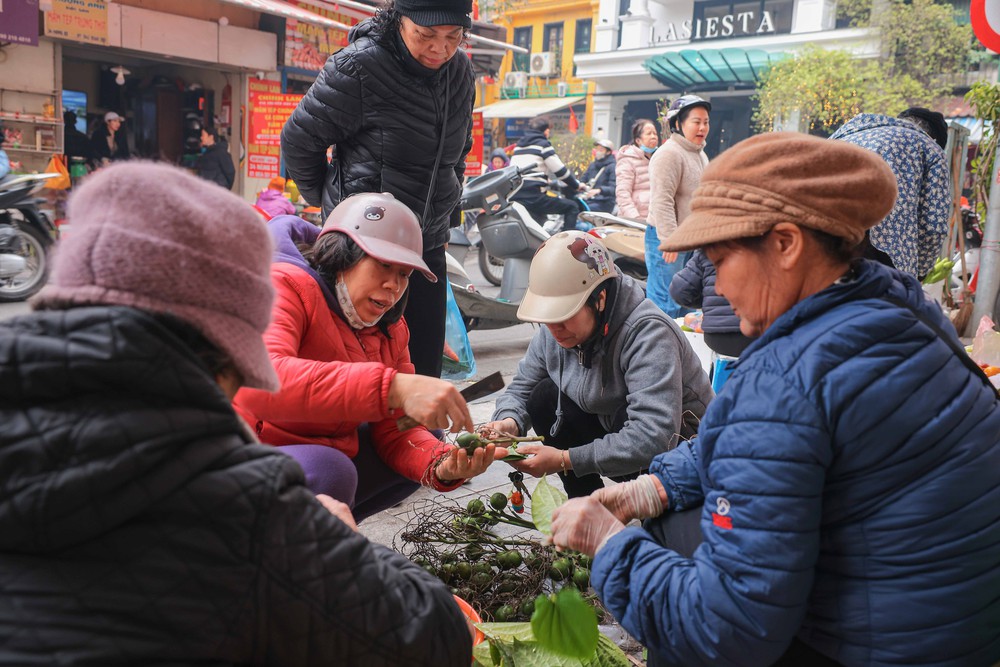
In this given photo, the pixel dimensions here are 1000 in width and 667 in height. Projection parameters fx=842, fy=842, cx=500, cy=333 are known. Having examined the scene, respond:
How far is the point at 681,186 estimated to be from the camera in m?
5.29

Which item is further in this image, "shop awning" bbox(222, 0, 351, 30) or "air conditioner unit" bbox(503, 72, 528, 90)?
"air conditioner unit" bbox(503, 72, 528, 90)

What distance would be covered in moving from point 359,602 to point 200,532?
243mm

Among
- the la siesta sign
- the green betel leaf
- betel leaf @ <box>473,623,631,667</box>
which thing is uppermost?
the la siesta sign

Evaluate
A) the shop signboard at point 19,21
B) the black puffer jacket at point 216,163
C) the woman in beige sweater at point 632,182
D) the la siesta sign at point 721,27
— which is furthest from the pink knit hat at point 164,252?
the la siesta sign at point 721,27

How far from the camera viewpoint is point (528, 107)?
94.1 feet

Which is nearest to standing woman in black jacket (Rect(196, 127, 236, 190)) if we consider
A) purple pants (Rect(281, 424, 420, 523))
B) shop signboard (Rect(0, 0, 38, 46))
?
shop signboard (Rect(0, 0, 38, 46))

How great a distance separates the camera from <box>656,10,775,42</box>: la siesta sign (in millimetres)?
26484

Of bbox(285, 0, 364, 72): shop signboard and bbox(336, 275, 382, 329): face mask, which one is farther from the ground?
bbox(285, 0, 364, 72): shop signboard

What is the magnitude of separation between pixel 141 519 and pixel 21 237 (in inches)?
282

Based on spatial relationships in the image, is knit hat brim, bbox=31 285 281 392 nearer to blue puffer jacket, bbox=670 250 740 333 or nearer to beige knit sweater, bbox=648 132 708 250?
blue puffer jacket, bbox=670 250 740 333

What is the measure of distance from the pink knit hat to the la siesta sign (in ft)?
91.8

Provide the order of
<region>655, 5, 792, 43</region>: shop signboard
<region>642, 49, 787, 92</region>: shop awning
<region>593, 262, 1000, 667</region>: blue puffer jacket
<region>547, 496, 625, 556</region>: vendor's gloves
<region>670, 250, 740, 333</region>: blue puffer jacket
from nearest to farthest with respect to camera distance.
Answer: <region>593, 262, 1000, 667</region>: blue puffer jacket
<region>547, 496, 625, 556</region>: vendor's gloves
<region>670, 250, 740, 333</region>: blue puffer jacket
<region>642, 49, 787, 92</region>: shop awning
<region>655, 5, 792, 43</region>: shop signboard

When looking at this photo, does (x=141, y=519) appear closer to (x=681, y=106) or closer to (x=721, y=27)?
(x=681, y=106)

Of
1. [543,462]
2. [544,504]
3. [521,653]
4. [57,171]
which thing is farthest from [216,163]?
[521,653]
